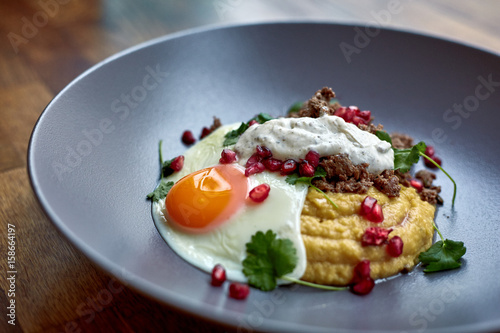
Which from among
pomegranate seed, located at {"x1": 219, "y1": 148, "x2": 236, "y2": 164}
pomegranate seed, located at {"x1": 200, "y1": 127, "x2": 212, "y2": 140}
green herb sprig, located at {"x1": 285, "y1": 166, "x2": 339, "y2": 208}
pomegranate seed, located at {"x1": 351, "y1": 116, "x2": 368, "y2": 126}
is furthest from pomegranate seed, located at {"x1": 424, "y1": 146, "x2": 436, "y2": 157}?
pomegranate seed, located at {"x1": 200, "y1": 127, "x2": 212, "y2": 140}

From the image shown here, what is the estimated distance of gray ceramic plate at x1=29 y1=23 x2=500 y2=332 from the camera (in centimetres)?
263

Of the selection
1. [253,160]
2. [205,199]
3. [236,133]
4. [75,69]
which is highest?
[253,160]

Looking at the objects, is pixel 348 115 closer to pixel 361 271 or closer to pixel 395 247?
pixel 395 247

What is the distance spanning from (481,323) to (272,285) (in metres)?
1.09

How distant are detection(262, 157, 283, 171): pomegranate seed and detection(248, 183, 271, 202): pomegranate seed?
21 cm

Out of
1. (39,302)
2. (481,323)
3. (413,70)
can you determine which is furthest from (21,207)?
(413,70)

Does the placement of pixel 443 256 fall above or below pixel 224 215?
above

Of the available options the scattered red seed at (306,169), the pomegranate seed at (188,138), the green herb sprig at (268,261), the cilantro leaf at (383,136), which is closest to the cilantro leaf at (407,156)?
the cilantro leaf at (383,136)

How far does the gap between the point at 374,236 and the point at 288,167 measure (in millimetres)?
738

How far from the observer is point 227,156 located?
→ 3.55 m

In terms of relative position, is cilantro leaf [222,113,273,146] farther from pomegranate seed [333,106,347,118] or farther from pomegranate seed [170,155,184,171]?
pomegranate seed [333,106,347,118]

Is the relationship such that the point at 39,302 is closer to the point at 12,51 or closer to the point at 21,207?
the point at 21,207

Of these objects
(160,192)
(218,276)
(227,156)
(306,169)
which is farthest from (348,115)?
(218,276)

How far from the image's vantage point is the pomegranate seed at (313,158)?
134 inches
